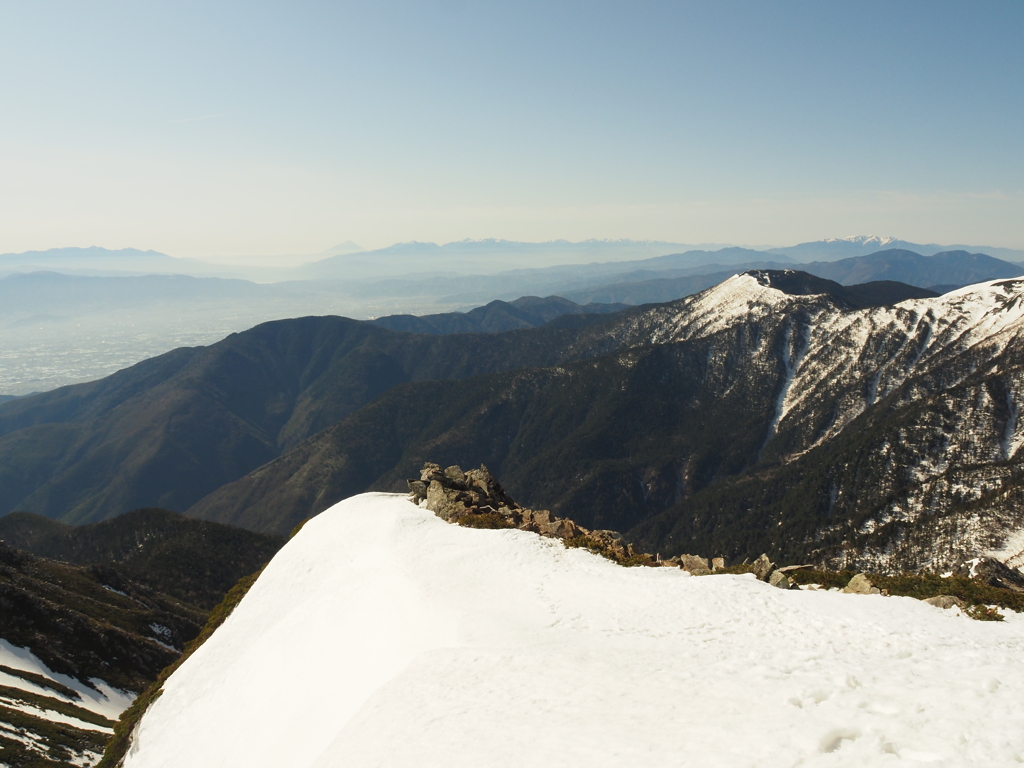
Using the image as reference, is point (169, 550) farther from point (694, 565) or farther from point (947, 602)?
point (947, 602)

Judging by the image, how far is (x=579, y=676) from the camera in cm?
1692

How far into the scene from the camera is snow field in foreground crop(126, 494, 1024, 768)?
12820mm

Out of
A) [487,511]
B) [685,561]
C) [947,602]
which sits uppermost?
[947,602]

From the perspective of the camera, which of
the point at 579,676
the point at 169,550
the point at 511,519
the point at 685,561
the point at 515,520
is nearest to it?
the point at 579,676

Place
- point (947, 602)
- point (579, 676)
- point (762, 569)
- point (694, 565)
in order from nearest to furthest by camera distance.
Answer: point (579, 676), point (947, 602), point (762, 569), point (694, 565)

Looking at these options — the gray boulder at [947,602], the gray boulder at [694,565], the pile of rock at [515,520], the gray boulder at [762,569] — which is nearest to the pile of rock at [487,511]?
the pile of rock at [515,520]

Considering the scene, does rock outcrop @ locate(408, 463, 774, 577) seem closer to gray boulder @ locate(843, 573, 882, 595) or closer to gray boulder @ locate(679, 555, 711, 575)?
gray boulder @ locate(679, 555, 711, 575)

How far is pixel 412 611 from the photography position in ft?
78.7

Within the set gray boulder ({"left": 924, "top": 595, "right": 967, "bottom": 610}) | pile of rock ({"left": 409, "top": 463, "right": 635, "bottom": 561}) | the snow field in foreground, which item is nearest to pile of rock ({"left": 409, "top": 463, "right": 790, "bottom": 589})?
Result: pile of rock ({"left": 409, "top": 463, "right": 635, "bottom": 561})

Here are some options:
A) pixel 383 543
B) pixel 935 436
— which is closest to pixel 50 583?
pixel 383 543

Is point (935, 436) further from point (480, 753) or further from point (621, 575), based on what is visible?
point (480, 753)

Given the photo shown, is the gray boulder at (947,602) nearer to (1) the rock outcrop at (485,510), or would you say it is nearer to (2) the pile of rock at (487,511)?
(2) the pile of rock at (487,511)

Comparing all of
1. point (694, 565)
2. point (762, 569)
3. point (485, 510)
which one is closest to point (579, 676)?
point (694, 565)

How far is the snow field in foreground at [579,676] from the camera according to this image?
12.8 metres
